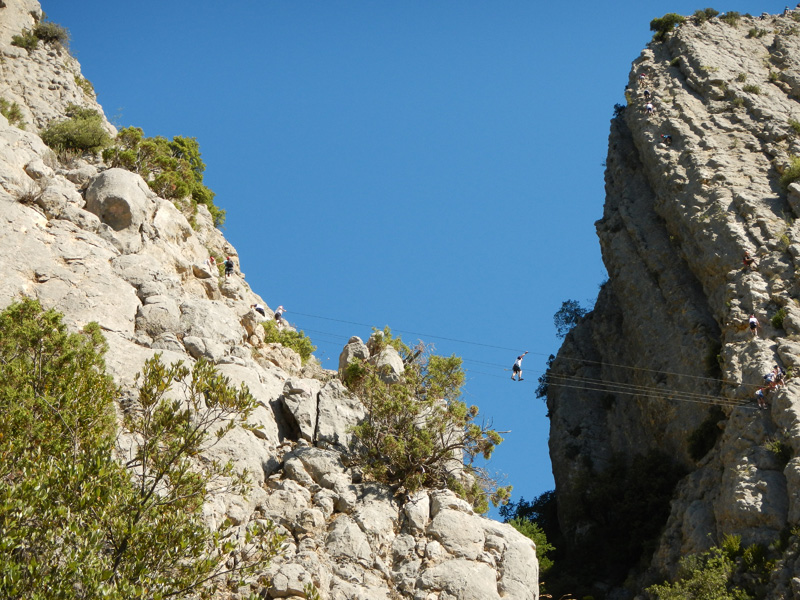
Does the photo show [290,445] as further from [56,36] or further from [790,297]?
[56,36]

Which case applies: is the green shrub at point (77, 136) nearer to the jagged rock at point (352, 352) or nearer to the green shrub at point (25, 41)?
the green shrub at point (25, 41)

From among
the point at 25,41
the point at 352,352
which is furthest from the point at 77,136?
the point at 352,352

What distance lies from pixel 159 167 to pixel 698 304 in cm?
Answer: 2449

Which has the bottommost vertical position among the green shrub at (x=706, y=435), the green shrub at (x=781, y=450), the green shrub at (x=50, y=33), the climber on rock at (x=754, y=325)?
the green shrub at (x=781, y=450)

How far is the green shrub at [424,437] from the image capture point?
22172mm

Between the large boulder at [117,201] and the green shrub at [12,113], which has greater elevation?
the green shrub at [12,113]

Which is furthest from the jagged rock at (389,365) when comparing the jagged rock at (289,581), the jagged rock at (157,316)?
the jagged rock at (289,581)

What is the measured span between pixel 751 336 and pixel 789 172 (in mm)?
9709

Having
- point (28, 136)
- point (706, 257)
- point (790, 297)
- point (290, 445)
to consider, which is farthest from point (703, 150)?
point (28, 136)

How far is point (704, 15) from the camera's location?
52.0 metres

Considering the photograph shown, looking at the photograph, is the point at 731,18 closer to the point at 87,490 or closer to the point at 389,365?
the point at 389,365

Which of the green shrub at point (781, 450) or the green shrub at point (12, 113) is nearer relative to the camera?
the green shrub at point (781, 450)

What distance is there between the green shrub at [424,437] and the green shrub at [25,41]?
26.1 m

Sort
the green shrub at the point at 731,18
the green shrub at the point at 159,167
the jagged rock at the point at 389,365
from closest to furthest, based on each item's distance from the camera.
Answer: the jagged rock at the point at 389,365
the green shrub at the point at 159,167
the green shrub at the point at 731,18
